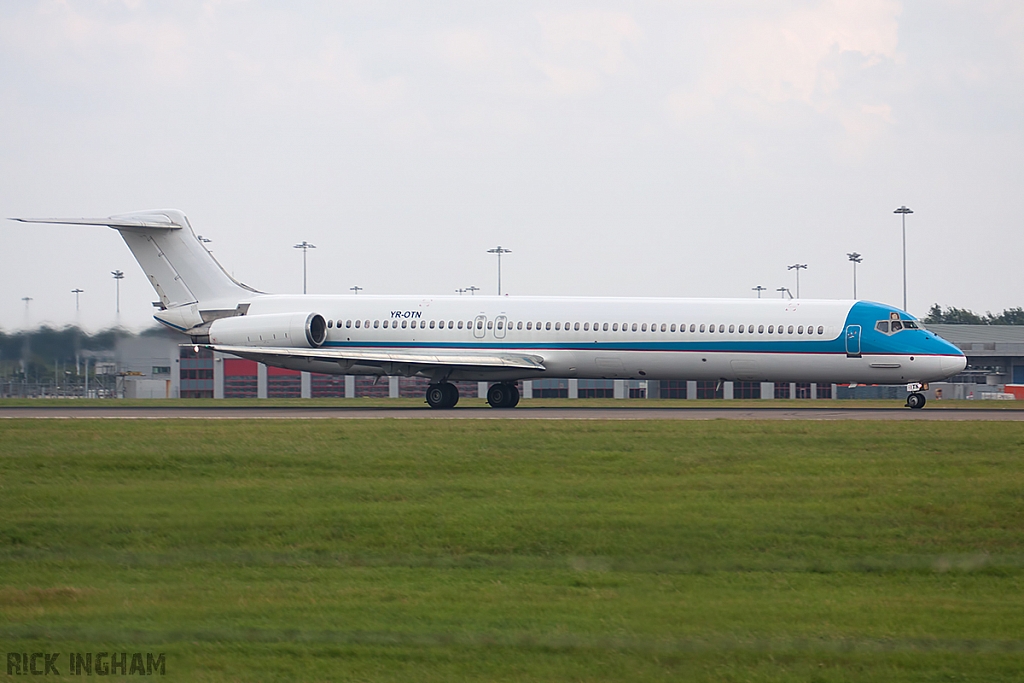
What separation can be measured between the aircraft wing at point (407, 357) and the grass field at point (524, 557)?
1568 cm

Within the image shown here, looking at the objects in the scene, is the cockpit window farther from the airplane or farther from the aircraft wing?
the aircraft wing

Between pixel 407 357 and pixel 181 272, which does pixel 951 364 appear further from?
pixel 181 272

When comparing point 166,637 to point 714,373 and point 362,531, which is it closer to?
point 362,531

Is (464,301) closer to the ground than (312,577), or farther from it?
farther from it

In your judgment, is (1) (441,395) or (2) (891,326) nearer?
(2) (891,326)

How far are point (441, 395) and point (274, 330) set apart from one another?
6.08 m

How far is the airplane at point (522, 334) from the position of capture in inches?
1395

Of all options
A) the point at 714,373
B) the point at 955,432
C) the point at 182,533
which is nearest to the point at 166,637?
the point at 182,533

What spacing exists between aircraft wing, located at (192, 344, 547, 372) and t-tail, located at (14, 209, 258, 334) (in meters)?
2.99

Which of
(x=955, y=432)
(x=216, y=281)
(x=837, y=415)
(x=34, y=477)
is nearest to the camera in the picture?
(x=34, y=477)

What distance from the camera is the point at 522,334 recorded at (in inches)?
1501

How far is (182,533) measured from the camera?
13.7 meters

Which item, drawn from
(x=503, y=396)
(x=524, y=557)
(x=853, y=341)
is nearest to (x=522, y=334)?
(x=503, y=396)

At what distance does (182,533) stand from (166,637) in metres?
4.32
